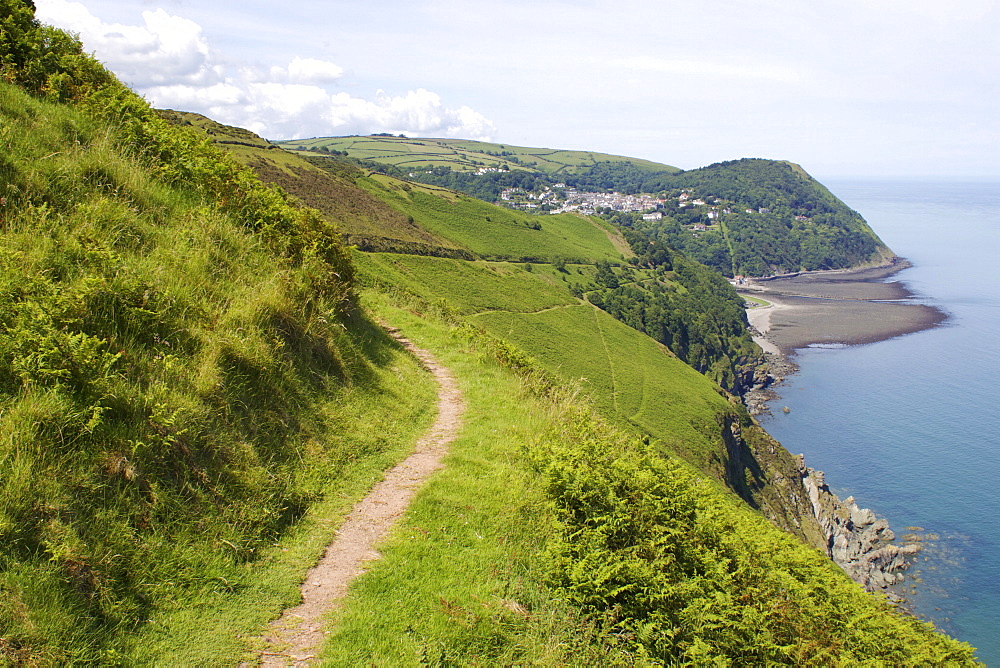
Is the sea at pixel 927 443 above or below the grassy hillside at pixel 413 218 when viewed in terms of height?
below

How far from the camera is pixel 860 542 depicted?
181ft

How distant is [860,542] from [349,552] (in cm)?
6311

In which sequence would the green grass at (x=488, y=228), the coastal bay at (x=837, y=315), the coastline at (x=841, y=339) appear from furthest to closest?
the coastal bay at (x=837, y=315) → the green grass at (x=488, y=228) → the coastline at (x=841, y=339)

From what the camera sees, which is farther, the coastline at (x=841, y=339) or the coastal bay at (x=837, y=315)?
the coastal bay at (x=837, y=315)

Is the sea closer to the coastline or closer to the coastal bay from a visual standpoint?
the coastline

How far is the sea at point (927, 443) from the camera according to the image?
49.5 m

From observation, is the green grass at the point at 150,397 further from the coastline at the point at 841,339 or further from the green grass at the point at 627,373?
the green grass at the point at 627,373

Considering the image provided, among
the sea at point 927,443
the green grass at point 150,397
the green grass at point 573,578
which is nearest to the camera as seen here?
the green grass at point 150,397

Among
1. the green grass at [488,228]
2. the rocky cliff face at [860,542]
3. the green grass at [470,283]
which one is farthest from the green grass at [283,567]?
the green grass at [488,228]

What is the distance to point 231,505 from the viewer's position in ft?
19.4

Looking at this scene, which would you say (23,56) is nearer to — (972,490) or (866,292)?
(972,490)

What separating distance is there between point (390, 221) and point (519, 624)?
91155mm

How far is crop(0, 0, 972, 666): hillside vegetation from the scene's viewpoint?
4777mm

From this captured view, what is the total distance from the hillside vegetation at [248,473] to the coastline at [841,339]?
31.3 m
